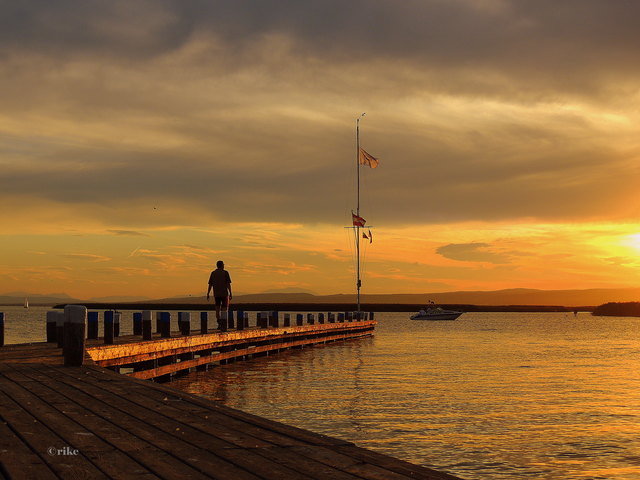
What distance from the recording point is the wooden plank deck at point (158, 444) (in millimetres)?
5855

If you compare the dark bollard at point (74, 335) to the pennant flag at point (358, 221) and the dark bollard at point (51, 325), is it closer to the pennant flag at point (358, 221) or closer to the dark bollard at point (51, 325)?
the dark bollard at point (51, 325)

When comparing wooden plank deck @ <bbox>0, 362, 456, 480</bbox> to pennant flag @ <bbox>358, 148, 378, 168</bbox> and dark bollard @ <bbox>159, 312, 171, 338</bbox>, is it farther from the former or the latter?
pennant flag @ <bbox>358, 148, 378, 168</bbox>

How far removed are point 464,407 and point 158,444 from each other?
533 inches

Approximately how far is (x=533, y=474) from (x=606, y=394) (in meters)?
13.0

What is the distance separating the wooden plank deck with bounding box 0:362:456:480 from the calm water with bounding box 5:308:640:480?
16.0ft

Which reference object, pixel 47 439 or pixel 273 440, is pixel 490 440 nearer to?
pixel 273 440

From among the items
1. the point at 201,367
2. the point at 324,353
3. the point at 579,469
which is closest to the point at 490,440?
the point at 579,469

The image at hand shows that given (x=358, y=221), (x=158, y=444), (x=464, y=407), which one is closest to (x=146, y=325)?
(x=464, y=407)

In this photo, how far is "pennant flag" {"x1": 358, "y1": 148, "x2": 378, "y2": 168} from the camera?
54250mm

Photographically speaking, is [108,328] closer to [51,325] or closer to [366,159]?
[51,325]

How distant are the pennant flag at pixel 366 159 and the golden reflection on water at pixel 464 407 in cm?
2156

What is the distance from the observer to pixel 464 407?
63.0 ft

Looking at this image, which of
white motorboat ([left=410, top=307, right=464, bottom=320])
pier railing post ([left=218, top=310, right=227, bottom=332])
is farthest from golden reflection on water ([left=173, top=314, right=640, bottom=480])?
white motorboat ([left=410, top=307, right=464, bottom=320])

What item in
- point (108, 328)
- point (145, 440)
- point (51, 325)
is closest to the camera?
point (145, 440)
